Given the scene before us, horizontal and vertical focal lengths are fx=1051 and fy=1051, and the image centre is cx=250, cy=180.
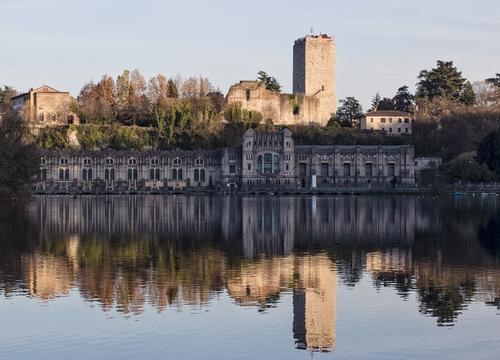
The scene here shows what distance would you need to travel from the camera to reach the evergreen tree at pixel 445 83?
13288 centimetres

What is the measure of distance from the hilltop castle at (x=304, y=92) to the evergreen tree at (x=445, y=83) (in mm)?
14205

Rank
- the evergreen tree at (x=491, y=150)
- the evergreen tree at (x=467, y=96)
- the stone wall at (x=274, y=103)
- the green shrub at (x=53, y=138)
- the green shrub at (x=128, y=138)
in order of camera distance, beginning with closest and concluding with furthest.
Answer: the evergreen tree at (x=491, y=150) < the green shrub at (x=53, y=138) < the green shrub at (x=128, y=138) < the stone wall at (x=274, y=103) < the evergreen tree at (x=467, y=96)

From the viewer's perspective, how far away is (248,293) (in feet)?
89.9

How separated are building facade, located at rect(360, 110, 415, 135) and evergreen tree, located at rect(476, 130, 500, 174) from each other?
118ft

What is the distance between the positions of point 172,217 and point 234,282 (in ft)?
101

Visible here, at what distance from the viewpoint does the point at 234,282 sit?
1161 inches

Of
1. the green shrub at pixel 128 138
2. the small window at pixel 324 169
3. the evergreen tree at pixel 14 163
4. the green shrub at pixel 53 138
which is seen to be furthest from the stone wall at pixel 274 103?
the evergreen tree at pixel 14 163

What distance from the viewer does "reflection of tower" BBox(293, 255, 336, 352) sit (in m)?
21.4

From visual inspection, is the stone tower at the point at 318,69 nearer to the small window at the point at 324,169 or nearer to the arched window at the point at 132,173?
the small window at the point at 324,169

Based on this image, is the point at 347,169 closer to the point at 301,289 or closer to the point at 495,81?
the point at 495,81

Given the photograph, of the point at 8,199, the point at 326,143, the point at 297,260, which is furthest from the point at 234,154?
the point at 297,260

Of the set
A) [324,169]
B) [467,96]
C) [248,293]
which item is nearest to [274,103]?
[324,169]

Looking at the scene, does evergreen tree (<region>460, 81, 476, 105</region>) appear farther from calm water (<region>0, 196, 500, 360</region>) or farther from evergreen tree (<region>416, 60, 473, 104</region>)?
calm water (<region>0, 196, 500, 360</region>)

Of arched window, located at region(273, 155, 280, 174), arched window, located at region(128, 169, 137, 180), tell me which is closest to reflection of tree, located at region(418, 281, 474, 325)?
arched window, located at region(273, 155, 280, 174)
